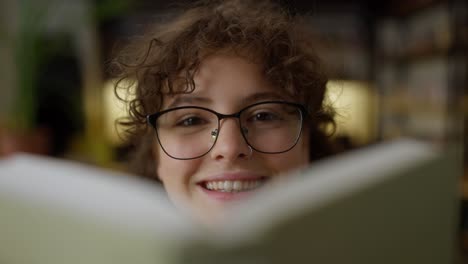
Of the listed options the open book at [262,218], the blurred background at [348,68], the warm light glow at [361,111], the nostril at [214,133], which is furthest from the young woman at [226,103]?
the warm light glow at [361,111]

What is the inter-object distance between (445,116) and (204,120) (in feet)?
7.67

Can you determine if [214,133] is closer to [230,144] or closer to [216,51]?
[230,144]

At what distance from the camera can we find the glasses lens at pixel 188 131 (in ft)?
2.44

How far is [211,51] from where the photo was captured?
76cm

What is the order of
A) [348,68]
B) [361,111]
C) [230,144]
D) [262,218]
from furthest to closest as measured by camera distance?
[361,111], [348,68], [230,144], [262,218]

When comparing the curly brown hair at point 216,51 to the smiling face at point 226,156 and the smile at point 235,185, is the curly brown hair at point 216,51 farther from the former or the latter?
the smile at point 235,185

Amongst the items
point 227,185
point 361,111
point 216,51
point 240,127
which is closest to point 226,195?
point 227,185

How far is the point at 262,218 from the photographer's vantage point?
200mm

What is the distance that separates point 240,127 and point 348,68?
2849mm

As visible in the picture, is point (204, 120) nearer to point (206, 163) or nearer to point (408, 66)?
point (206, 163)

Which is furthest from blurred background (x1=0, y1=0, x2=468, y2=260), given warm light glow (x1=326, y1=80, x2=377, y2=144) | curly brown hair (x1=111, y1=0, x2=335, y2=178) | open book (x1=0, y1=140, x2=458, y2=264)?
open book (x1=0, y1=140, x2=458, y2=264)

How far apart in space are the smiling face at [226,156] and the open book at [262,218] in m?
0.39

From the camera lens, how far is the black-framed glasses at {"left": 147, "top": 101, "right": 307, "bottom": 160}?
73 centimetres

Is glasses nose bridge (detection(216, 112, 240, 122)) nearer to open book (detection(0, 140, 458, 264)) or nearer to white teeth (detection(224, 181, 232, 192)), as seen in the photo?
white teeth (detection(224, 181, 232, 192))
